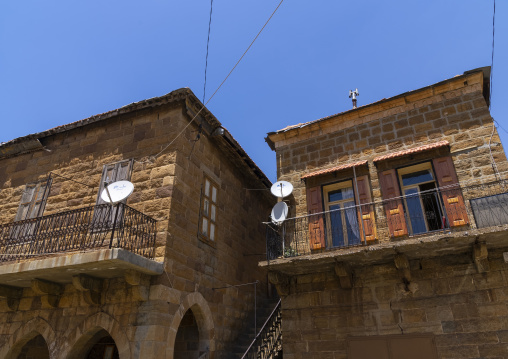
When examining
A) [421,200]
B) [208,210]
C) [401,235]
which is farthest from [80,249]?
[421,200]

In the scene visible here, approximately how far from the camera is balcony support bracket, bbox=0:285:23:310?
29.2 feet

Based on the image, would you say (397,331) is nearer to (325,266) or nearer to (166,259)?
(325,266)

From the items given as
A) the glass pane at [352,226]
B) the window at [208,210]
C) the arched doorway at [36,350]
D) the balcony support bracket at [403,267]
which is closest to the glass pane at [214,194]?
the window at [208,210]

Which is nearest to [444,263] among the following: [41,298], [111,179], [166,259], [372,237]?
[372,237]

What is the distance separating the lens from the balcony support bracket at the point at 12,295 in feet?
29.2

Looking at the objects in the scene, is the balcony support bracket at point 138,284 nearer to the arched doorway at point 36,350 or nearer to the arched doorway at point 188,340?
the arched doorway at point 188,340

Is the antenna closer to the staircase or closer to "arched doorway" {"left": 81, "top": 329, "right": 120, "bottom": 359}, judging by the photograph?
"arched doorway" {"left": 81, "top": 329, "right": 120, "bottom": 359}

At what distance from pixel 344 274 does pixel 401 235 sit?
1474 mm

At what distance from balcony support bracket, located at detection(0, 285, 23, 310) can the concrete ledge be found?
758 millimetres

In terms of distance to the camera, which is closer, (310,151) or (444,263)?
(444,263)

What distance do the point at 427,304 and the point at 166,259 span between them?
5.51 metres

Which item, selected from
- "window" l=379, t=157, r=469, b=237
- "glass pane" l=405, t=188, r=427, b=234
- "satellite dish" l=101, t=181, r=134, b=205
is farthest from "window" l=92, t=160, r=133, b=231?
"glass pane" l=405, t=188, r=427, b=234

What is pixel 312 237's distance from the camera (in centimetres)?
860

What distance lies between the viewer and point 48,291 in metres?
8.30
